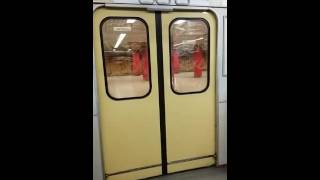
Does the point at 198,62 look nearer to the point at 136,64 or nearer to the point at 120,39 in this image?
the point at 136,64

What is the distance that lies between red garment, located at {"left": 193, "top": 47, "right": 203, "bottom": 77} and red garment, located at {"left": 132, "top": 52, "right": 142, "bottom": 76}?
77 cm

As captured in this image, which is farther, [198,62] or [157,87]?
[198,62]

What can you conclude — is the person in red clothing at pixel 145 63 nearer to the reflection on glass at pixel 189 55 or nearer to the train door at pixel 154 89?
the train door at pixel 154 89

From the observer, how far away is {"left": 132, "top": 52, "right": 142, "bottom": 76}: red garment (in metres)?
2.85

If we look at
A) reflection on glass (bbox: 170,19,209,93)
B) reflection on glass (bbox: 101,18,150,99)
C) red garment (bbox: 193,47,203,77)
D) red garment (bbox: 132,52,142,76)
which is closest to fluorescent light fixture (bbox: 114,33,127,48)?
reflection on glass (bbox: 101,18,150,99)

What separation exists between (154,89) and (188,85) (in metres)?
0.50

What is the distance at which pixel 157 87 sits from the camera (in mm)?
2980

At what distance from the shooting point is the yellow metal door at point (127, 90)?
273 centimetres

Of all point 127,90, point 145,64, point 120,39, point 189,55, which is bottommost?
point 127,90

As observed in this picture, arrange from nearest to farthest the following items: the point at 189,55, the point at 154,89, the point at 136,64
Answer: the point at 136,64, the point at 154,89, the point at 189,55

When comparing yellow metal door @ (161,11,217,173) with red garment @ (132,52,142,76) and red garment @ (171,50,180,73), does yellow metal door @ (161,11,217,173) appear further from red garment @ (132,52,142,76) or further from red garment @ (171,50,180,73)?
red garment @ (132,52,142,76)

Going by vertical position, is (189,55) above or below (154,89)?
above

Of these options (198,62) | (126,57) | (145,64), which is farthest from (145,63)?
(198,62)
